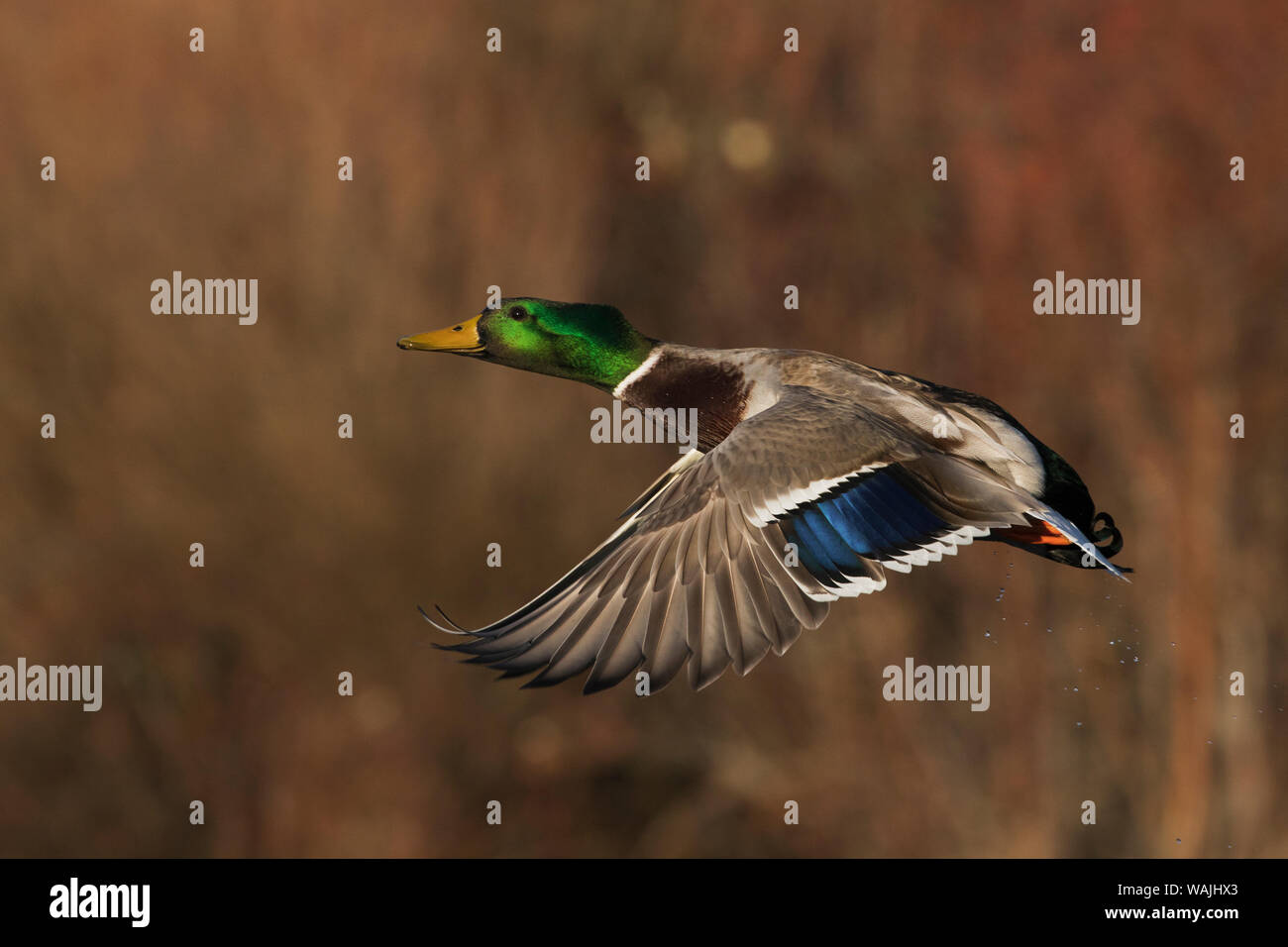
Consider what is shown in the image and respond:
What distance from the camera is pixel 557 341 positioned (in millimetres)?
2764

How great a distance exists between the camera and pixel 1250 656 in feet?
15.9

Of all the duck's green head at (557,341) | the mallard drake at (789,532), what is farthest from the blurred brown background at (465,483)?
the mallard drake at (789,532)

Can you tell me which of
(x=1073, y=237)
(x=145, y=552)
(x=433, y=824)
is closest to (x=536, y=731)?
(x=433, y=824)

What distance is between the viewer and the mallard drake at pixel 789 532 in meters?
2.25

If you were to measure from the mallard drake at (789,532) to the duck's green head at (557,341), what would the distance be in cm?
32

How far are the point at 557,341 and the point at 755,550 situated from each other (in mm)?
654

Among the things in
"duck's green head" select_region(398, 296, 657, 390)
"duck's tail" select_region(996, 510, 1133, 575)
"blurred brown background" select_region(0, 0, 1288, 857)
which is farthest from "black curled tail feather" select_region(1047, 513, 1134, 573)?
"blurred brown background" select_region(0, 0, 1288, 857)

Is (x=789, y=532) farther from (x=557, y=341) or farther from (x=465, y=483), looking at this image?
(x=465, y=483)

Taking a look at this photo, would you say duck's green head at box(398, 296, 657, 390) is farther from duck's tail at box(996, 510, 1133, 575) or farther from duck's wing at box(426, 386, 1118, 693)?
duck's tail at box(996, 510, 1133, 575)

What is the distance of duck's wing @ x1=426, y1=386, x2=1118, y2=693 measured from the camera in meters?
2.25

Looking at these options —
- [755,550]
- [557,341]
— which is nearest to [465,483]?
[557,341]

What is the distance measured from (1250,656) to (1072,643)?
0.56 m

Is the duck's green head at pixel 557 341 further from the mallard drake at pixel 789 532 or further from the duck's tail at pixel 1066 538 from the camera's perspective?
the duck's tail at pixel 1066 538

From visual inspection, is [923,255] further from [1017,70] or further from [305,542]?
[305,542]
